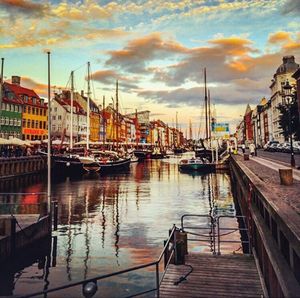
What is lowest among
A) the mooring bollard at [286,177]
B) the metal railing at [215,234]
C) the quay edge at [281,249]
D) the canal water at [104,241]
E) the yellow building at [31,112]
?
the canal water at [104,241]

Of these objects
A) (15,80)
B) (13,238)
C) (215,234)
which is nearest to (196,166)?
(215,234)

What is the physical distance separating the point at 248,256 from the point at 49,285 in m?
8.01

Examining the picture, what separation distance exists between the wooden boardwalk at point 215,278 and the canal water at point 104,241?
2.57 m

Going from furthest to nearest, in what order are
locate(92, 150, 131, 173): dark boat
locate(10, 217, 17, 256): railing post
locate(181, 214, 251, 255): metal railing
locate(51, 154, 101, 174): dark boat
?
locate(92, 150, 131, 173): dark boat, locate(51, 154, 101, 174): dark boat, locate(10, 217, 17, 256): railing post, locate(181, 214, 251, 255): metal railing

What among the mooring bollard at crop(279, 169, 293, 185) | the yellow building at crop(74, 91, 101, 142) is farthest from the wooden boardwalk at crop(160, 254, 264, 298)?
the yellow building at crop(74, 91, 101, 142)

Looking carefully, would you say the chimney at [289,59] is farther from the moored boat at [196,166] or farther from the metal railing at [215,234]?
the metal railing at [215,234]

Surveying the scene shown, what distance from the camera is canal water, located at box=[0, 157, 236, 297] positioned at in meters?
14.2

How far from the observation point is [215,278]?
11094mm

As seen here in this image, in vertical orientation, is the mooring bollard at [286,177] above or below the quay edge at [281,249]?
above

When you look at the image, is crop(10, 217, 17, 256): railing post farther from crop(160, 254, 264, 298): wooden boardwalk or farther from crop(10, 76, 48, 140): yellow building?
crop(10, 76, 48, 140): yellow building

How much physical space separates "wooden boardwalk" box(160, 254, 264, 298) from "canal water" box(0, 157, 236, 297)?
2.57 m

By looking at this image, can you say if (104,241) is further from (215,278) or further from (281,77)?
(281,77)

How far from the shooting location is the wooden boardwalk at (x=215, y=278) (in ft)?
33.0

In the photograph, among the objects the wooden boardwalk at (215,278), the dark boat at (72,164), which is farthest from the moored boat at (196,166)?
the wooden boardwalk at (215,278)
